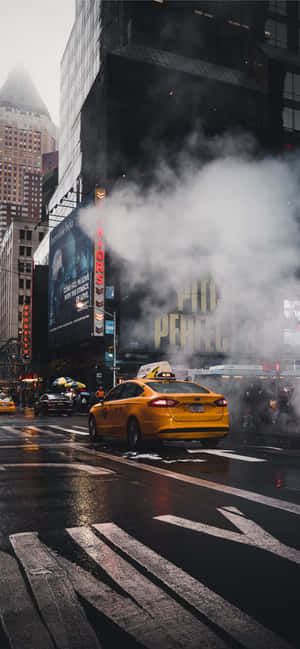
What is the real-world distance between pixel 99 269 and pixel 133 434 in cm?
3507

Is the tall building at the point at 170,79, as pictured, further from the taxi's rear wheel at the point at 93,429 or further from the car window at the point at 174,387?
the car window at the point at 174,387

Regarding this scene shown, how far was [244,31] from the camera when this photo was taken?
56688mm

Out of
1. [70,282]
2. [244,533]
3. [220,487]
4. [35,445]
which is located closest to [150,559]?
[244,533]

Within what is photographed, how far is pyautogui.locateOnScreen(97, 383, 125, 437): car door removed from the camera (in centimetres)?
1096

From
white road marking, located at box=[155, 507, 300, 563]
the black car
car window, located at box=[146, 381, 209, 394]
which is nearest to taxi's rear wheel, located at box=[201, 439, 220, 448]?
Result: car window, located at box=[146, 381, 209, 394]

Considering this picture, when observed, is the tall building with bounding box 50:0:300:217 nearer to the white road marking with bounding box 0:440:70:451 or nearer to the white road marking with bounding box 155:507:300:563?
the white road marking with bounding box 0:440:70:451

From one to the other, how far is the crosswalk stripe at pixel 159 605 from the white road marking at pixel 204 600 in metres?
0.08

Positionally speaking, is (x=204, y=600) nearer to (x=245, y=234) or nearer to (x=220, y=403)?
(x=220, y=403)

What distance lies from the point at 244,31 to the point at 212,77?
10220mm

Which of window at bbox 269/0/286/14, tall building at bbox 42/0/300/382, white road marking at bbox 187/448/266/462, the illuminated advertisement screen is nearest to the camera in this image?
white road marking at bbox 187/448/266/462

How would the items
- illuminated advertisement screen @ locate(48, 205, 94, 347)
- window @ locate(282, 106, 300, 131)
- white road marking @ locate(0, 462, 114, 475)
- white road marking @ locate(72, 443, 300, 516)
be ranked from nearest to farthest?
1. white road marking @ locate(72, 443, 300, 516)
2. white road marking @ locate(0, 462, 114, 475)
3. illuminated advertisement screen @ locate(48, 205, 94, 347)
4. window @ locate(282, 106, 300, 131)

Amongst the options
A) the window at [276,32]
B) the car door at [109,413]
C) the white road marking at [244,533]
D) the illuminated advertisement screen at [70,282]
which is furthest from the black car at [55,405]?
the window at [276,32]

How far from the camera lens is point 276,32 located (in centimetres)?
5800

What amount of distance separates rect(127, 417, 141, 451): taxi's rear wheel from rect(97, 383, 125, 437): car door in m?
0.76
